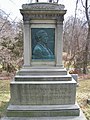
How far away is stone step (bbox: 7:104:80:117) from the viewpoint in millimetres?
5598

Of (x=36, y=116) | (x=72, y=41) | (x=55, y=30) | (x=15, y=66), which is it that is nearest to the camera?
(x=36, y=116)

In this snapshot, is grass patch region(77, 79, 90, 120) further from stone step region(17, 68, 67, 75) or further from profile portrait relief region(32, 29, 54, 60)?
profile portrait relief region(32, 29, 54, 60)

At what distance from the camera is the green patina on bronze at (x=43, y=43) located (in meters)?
6.13

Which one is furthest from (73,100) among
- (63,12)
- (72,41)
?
(72,41)

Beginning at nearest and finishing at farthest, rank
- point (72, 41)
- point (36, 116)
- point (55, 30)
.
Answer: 1. point (36, 116)
2. point (55, 30)
3. point (72, 41)

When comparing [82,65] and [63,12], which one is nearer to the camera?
[63,12]

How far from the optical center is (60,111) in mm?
5652

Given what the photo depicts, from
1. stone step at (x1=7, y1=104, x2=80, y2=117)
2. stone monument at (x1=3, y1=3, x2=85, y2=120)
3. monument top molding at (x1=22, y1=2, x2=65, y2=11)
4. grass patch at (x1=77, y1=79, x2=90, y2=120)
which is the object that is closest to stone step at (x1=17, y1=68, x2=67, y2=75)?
stone monument at (x1=3, y1=3, x2=85, y2=120)

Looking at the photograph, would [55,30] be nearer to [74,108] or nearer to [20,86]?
[20,86]

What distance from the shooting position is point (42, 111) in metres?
5.63

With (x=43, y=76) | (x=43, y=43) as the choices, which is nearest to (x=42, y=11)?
(x=43, y=43)

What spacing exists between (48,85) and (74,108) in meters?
0.96

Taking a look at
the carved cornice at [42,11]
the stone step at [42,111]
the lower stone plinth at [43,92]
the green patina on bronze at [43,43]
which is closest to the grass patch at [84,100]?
the stone step at [42,111]

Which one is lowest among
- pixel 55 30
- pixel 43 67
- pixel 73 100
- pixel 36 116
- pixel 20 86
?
pixel 36 116
